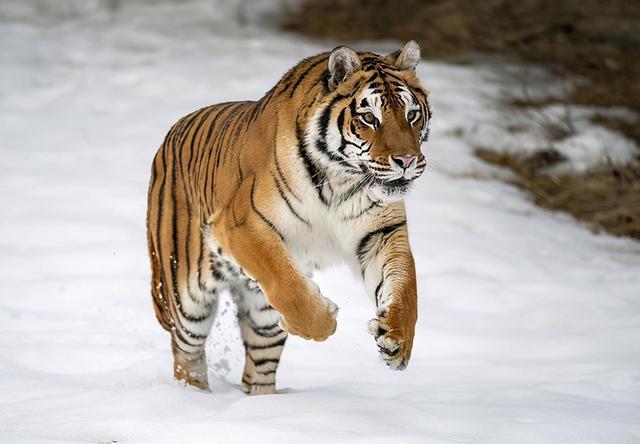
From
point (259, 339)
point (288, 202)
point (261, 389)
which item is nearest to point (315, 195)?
point (288, 202)

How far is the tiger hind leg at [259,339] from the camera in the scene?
3.72 metres

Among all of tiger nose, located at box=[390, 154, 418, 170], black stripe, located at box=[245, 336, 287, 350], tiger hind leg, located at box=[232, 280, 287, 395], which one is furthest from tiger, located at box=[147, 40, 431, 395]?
black stripe, located at box=[245, 336, 287, 350]

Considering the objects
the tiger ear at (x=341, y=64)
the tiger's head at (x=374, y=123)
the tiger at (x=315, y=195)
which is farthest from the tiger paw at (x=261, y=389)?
the tiger ear at (x=341, y=64)

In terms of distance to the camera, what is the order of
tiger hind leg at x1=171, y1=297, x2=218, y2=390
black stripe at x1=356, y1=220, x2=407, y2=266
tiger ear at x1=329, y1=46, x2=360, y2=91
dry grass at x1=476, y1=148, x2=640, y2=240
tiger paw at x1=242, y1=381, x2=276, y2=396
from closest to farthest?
tiger ear at x1=329, y1=46, x2=360, y2=91, black stripe at x1=356, y1=220, x2=407, y2=266, tiger hind leg at x1=171, y1=297, x2=218, y2=390, tiger paw at x1=242, y1=381, x2=276, y2=396, dry grass at x1=476, y1=148, x2=640, y2=240

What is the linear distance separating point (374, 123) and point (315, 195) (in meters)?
0.30

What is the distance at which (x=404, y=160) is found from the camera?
2.81 metres

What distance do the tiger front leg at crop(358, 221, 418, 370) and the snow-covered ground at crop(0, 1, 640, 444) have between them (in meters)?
0.24

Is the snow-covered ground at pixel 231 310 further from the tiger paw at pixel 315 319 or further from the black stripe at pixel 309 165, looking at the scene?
the black stripe at pixel 309 165

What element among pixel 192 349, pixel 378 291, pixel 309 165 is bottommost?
pixel 192 349

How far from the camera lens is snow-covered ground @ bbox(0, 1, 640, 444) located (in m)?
3.02

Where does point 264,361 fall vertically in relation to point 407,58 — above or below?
below

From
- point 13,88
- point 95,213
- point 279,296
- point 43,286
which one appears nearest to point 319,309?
point 279,296

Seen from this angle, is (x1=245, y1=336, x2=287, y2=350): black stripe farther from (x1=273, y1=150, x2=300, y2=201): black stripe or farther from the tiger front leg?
(x1=273, y1=150, x2=300, y2=201): black stripe

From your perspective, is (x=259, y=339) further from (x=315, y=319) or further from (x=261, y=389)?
(x=315, y=319)
